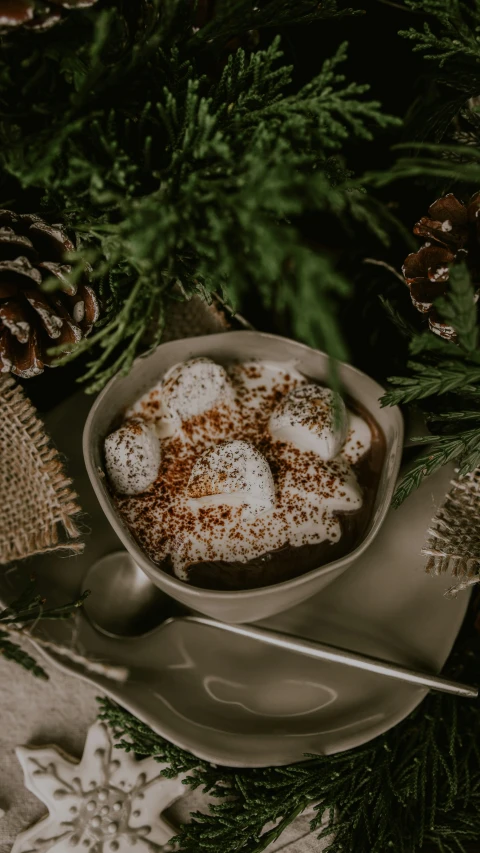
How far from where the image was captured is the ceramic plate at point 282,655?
69 centimetres

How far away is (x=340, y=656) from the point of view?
2.32ft

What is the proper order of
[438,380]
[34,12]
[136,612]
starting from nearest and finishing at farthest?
1. [34,12]
2. [438,380]
3. [136,612]

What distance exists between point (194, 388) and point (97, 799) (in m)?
0.48

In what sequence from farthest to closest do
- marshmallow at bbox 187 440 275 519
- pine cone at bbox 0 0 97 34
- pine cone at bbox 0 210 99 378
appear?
marshmallow at bbox 187 440 275 519 → pine cone at bbox 0 210 99 378 → pine cone at bbox 0 0 97 34

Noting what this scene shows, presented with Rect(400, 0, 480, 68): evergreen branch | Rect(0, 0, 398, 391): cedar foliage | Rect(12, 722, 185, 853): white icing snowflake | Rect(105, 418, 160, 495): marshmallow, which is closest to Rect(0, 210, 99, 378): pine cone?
Rect(0, 0, 398, 391): cedar foliage

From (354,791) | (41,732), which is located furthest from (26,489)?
(354,791)

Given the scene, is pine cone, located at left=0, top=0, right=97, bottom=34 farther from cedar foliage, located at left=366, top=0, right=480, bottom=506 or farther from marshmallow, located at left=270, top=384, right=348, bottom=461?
marshmallow, located at left=270, top=384, right=348, bottom=461

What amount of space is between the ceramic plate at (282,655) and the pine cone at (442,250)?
0.97 feet

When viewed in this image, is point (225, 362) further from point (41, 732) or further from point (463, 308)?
point (41, 732)

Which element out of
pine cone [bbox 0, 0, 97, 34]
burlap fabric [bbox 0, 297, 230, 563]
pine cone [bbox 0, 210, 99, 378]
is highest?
pine cone [bbox 0, 0, 97, 34]

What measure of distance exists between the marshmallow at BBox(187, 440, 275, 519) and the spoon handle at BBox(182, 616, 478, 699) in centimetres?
16

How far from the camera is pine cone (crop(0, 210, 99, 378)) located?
537mm

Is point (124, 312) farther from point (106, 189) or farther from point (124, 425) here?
point (124, 425)

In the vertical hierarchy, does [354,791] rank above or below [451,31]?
below
